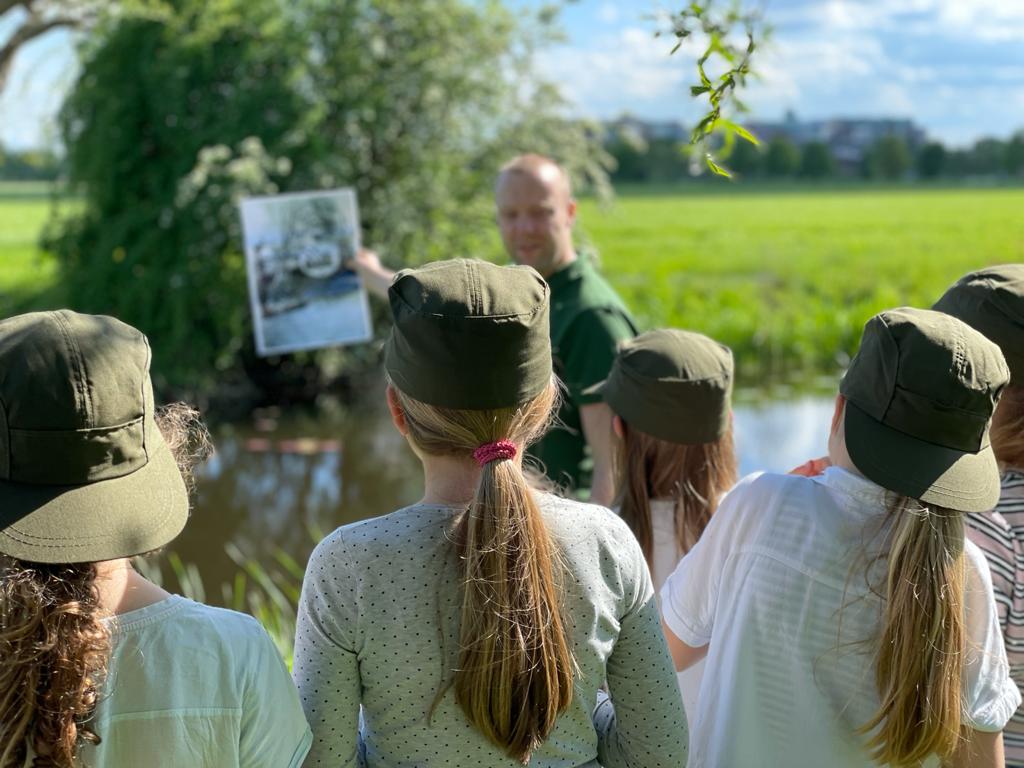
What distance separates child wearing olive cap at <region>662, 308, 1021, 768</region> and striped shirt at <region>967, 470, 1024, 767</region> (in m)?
0.21

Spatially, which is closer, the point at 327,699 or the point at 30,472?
the point at 30,472

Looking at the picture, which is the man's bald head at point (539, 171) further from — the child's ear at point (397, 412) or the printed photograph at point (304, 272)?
the child's ear at point (397, 412)

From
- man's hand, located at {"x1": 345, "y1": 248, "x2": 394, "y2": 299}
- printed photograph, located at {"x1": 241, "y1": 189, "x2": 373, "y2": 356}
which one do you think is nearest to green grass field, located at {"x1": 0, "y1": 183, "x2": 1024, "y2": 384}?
printed photograph, located at {"x1": 241, "y1": 189, "x2": 373, "y2": 356}

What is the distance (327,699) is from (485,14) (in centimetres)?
927

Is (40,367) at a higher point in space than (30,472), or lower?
higher

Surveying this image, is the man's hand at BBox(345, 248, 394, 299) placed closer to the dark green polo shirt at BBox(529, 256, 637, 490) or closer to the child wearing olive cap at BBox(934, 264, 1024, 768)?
the dark green polo shirt at BBox(529, 256, 637, 490)

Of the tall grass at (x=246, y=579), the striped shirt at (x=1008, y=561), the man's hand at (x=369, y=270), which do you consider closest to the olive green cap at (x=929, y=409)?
the striped shirt at (x=1008, y=561)

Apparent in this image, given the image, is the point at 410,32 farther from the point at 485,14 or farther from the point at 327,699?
the point at 327,699

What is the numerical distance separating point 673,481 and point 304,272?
7.86 feet

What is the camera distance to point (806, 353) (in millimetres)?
12289

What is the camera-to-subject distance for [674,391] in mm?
2404

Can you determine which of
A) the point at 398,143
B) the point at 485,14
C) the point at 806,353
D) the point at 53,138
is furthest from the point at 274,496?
the point at 806,353

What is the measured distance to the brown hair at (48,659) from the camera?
1355 mm

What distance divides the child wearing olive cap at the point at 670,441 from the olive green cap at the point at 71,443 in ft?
4.10
